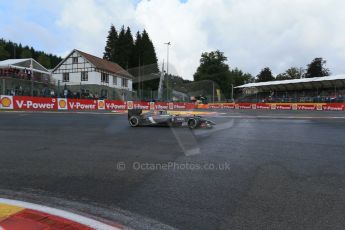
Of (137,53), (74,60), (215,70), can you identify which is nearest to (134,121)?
(74,60)

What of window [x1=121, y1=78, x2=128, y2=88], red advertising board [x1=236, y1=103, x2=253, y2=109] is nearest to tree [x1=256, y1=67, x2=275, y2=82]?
window [x1=121, y1=78, x2=128, y2=88]

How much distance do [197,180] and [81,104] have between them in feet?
99.2

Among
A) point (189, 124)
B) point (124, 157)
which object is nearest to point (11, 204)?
point (124, 157)

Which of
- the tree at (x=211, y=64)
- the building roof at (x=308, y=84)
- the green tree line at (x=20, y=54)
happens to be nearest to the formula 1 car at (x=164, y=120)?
the building roof at (x=308, y=84)

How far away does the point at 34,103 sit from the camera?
1164 inches

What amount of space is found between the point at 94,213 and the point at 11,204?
1.07 meters

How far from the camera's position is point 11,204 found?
160 inches

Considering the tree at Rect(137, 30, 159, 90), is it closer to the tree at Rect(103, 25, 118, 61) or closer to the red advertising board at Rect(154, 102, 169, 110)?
the tree at Rect(103, 25, 118, 61)

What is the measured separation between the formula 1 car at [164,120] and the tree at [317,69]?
82.3 m

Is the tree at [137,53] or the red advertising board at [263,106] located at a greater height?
the tree at [137,53]

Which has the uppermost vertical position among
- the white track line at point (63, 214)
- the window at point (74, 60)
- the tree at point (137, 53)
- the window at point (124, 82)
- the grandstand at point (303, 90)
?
the tree at point (137, 53)

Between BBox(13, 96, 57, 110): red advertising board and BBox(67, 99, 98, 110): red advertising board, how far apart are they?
1.68 m

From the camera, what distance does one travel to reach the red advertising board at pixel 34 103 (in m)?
28.4

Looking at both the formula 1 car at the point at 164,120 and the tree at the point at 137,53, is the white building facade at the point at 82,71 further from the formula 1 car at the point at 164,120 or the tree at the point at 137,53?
the formula 1 car at the point at 164,120
